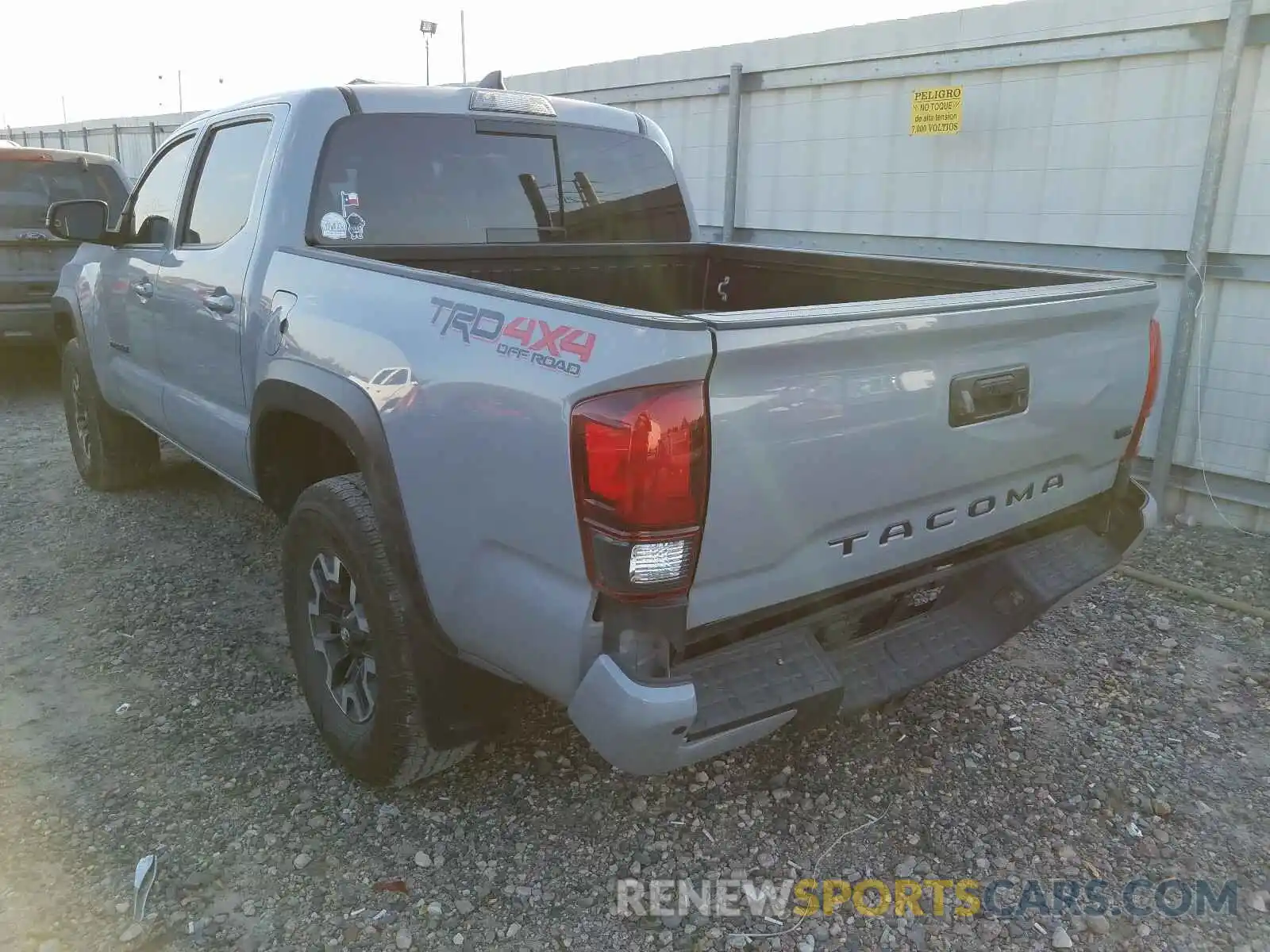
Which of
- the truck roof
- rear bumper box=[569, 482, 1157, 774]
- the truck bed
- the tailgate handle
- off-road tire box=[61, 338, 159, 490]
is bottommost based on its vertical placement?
off-road tire box=[61, 338, 159, 490]

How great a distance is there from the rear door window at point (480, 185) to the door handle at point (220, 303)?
0.43 metres

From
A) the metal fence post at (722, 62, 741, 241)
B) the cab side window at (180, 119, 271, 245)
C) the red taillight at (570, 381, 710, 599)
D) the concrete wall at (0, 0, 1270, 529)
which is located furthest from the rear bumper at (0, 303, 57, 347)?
the red taillight at (570, 381, 710, 599)

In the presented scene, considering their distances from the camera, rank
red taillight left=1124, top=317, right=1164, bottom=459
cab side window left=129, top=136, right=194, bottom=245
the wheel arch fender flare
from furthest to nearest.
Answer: cab side window left=129, top=136, right=194, bottom=245
red taillight left=1124, top=317, right=1164, bottom=459
the wheel arch fender flare

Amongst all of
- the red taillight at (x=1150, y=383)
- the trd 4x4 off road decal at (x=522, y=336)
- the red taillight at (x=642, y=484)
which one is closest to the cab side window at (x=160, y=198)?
the trd 4x4 off road decal at (x=522, y=336)

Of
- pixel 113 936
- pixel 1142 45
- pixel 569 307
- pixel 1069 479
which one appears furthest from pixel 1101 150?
pixel 113 936

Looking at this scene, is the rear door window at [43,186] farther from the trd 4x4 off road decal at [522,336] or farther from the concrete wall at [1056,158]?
the trd 4x4 off road decal at [522,336]

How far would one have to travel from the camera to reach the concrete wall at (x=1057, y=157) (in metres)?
5.05

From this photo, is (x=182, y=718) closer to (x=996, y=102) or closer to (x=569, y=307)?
(x=569, y=307)

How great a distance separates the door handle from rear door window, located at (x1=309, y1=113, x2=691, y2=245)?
0.43 metres

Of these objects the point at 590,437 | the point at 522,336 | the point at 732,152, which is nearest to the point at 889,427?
the point at 590,437

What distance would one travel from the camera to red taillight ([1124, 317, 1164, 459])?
296 centimetres

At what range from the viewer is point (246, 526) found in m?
5.08

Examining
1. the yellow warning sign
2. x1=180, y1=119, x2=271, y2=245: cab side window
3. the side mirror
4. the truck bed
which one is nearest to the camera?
the truck bed

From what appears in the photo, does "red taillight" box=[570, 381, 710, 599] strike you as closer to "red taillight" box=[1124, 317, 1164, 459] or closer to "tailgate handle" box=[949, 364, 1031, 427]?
"tailgate handle" box=[949, 364, 1031, 427]
